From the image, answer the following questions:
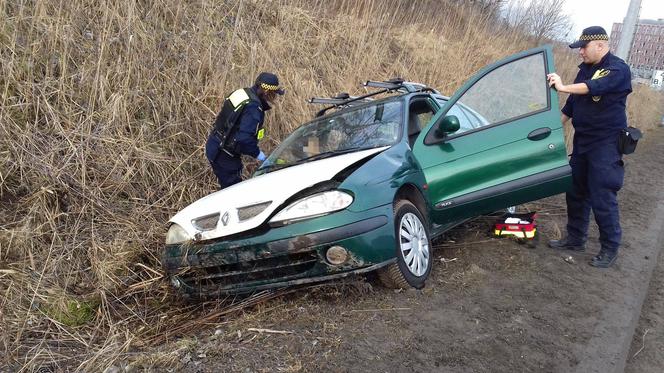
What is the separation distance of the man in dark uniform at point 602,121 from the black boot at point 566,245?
1.02 ft

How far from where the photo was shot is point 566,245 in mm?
4629

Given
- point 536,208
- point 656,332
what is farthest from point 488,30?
point 656,332

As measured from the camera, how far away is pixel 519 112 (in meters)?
4.28

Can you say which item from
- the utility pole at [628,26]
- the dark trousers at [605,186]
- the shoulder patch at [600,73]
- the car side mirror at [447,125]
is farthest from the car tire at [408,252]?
the utility pole at [628,26]

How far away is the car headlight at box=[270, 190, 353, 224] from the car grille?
0.23 m

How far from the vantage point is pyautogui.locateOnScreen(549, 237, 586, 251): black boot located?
15.0 feet

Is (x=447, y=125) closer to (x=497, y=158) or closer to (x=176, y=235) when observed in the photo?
(x=497, y=158)

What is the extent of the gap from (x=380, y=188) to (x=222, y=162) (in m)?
2.10

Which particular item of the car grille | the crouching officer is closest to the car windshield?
the crouching officer

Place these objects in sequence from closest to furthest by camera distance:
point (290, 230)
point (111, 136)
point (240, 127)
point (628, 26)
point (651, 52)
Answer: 1. point (290, 230)
2. point (240, 127)
3. point (111, 136)
4. point (628, 26)
5. point (651, 52)

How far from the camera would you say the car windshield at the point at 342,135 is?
404 cm

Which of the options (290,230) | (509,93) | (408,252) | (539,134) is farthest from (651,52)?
(290,230)

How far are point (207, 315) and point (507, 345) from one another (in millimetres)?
1891

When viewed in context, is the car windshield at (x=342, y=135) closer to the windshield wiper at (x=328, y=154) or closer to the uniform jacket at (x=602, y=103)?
the windshield wiper at (x=328, y=154)
